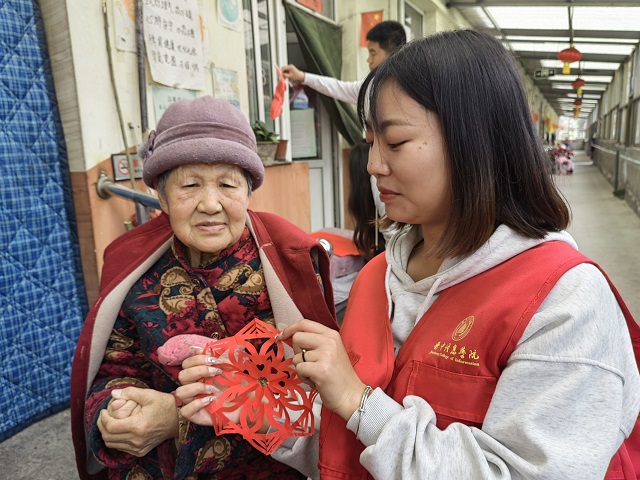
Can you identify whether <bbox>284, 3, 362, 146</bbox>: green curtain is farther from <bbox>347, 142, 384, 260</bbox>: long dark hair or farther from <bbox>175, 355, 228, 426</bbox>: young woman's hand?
<bbox>175, 355, 228, 426</bbox>: young woman's hand

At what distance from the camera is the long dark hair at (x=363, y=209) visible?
103 inches

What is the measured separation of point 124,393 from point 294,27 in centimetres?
396

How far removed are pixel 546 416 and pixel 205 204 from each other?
2.65ft

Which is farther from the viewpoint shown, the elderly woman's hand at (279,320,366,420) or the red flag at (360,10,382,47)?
the red flag at (360,10,382,47)

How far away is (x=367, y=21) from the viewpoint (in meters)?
5.20

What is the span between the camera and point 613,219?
8.39 metres

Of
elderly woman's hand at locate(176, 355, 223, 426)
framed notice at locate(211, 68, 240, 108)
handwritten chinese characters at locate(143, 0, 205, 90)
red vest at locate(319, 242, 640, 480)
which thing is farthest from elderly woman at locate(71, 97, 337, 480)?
framed notice at locate(211, 68, 240, 108)

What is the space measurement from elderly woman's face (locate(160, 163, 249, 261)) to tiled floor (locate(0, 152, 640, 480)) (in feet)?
2.42

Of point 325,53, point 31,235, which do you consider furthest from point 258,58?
point 31,235

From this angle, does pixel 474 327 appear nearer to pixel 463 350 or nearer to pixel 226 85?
pixel 463 350

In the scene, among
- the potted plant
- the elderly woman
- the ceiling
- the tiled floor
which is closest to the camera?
the elderly woman

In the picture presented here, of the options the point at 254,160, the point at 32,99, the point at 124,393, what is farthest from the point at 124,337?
the point at 32,99

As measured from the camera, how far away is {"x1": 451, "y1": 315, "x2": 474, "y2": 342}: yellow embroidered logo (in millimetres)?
845

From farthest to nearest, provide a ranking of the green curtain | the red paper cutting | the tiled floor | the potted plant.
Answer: the green curtain < the potted plant < the tiled floor < the red paper cutting
